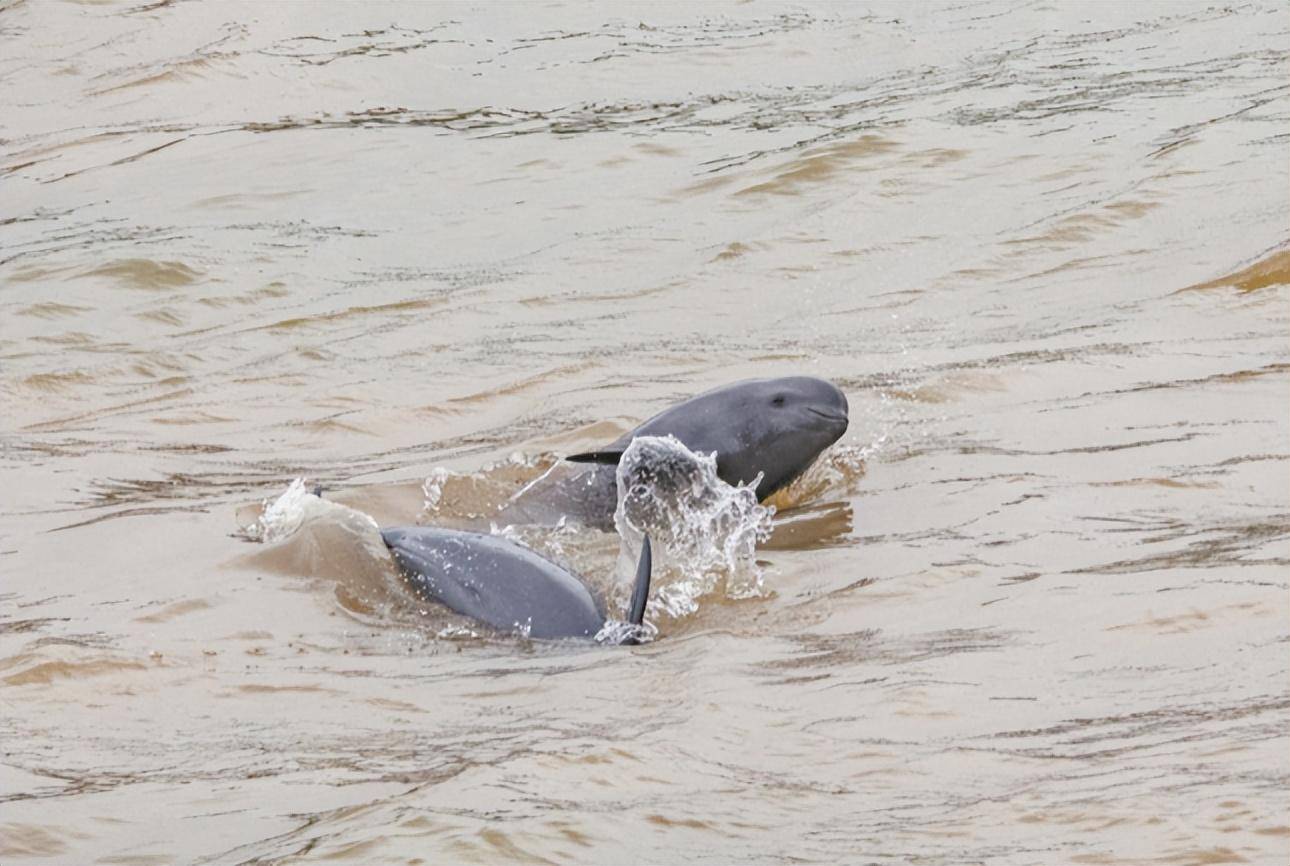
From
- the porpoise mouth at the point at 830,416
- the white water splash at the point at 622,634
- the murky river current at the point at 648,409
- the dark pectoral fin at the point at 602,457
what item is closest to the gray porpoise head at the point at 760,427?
the porpoise mouth at the point at 830,416

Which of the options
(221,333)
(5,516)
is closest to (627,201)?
(221,333)

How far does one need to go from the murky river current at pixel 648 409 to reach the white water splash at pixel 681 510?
0.15 m

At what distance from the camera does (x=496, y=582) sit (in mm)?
5801

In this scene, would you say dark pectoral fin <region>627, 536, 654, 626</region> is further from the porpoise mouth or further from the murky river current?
the porpoise mouth

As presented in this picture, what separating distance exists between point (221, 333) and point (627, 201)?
3.24 meters

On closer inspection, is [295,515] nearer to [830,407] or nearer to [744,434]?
[744,434]

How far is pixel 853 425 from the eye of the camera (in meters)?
7.85

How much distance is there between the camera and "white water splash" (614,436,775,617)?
627 cm

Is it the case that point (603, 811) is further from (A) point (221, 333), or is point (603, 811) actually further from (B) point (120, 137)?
(B) point (120, 137)

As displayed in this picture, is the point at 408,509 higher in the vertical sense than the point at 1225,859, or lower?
lower

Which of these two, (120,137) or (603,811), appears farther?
(120,137)

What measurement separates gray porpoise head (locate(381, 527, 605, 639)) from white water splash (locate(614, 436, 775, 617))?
54 cm

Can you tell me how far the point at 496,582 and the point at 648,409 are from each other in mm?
2755

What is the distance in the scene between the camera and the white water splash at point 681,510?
6.27 meters
